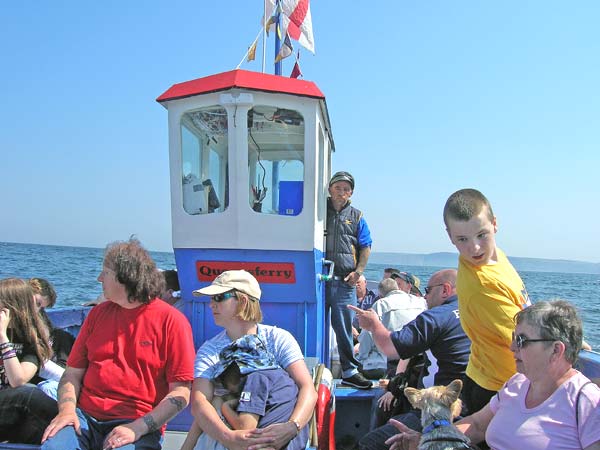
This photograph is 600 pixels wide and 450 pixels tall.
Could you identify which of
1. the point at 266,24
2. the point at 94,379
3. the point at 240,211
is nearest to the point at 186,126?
the point at 240,211

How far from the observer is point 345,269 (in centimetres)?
492

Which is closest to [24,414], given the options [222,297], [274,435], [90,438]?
[90,438]

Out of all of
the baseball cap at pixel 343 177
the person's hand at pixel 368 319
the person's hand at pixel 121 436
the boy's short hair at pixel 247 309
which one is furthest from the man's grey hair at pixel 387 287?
the person's hand at pixel 121 436

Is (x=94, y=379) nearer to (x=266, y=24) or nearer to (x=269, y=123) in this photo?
(x=269, y=123)

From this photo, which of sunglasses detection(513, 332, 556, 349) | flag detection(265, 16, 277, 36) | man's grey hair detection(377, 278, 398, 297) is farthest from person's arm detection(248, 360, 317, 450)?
flag detection(265, 16, 277, 36)

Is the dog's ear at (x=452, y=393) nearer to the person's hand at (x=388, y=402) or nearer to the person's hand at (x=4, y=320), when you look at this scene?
the person's hand at (x=388, y=402)

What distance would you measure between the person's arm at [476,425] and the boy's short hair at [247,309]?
3.81 feet

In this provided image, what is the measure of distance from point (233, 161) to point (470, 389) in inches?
94.0

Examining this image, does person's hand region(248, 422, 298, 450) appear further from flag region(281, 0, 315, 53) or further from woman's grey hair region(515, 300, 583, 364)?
flag region(281, 0, 315, 53)

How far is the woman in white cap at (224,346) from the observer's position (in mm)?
2529

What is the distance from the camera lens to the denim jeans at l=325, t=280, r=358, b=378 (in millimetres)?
4855

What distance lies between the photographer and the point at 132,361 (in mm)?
2830

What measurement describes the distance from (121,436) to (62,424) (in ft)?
1.02

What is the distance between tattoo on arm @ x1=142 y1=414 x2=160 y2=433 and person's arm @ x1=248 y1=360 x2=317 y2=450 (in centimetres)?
56
